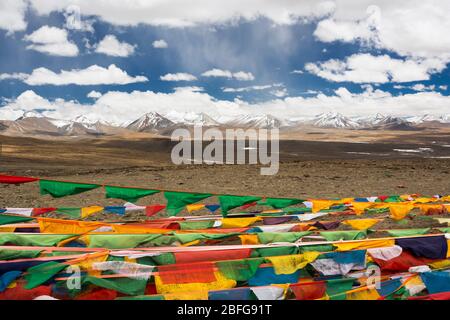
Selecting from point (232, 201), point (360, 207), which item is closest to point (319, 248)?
point (232, 201)

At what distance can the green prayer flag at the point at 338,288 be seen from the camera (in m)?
4.88

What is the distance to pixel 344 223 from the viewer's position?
806 cm

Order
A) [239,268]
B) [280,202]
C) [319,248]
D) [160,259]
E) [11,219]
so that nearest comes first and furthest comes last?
1. [239,268]
2. [160,259]
3. [319,248]
4. [11,219]
5. [280,202]

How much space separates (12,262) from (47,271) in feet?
1.69

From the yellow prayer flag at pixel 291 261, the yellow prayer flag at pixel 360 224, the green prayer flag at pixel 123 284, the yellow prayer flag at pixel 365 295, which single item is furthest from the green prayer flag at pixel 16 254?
the yellow prayer flag at pixel 360 224

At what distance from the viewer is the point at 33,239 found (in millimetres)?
6535

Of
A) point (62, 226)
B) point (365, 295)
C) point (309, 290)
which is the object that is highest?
point (62, 226)

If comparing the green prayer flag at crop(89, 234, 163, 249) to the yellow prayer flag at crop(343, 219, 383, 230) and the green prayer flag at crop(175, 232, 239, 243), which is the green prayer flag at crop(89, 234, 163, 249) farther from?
the yellow prayer flag at crop(343, 219, 383, 230)

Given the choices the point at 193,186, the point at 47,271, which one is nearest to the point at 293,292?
the point at 47,271

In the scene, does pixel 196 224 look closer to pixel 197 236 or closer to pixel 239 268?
pixel 197 236

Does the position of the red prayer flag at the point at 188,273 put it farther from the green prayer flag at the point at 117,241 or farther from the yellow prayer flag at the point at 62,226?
the yellow prayer flag at the point at 62,226

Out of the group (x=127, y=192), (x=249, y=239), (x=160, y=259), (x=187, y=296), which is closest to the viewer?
(x=187, y=296)

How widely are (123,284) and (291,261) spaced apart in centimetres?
225

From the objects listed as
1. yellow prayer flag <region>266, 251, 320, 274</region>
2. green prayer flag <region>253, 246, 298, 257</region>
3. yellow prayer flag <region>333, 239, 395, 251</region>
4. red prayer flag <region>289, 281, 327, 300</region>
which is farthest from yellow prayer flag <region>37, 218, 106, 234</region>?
yellow prayer flag <region>333, 239, 395, 251</region>
